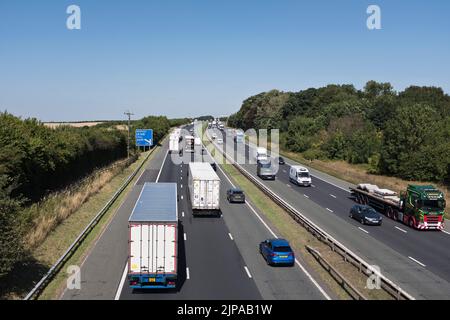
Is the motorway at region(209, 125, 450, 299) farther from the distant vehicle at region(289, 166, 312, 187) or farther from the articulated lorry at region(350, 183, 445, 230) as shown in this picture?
the distant vehicle at region(289, 166, 312, 187)

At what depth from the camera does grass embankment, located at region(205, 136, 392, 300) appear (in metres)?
23.9

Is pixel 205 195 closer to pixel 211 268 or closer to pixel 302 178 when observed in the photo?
pixel 211 268

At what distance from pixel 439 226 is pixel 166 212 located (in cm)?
2554

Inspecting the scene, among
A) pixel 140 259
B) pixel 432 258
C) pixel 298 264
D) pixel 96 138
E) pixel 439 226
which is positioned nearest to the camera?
pixel 140 259

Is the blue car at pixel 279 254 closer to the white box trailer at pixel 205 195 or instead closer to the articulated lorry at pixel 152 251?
the articulated lorry at pixel 152 251

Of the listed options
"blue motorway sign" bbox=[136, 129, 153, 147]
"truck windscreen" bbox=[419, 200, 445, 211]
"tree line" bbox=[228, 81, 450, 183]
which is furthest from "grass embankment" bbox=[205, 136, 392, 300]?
"blue motorway sign" bbox=[136, 129, 153, 147]

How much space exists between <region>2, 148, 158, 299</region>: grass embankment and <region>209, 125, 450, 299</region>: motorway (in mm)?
18345

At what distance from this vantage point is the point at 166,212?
25.9 m

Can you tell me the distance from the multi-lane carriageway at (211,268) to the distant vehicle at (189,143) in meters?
57.3

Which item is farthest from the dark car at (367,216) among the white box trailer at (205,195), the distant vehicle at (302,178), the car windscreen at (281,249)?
the distant vehicle at (302,178)

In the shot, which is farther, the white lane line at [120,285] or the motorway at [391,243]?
the motorway at [391,243]

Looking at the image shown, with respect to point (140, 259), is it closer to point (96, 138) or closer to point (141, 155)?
point (96, 138)

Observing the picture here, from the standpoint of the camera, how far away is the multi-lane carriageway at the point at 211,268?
75.4ft

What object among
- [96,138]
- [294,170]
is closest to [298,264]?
[294,170]
